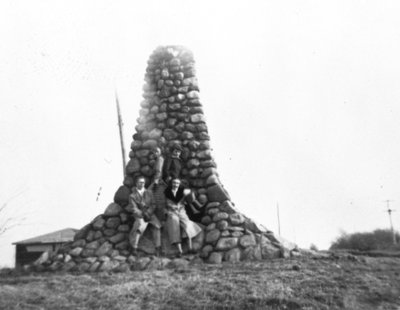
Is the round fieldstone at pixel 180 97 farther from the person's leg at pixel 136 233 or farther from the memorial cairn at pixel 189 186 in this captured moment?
the person's leg at pixel 136 233

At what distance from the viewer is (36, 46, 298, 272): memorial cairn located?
8.15 m

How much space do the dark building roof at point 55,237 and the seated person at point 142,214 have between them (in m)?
11.6

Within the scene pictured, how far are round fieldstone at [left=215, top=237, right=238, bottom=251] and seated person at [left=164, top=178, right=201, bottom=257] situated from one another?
54 centimetres

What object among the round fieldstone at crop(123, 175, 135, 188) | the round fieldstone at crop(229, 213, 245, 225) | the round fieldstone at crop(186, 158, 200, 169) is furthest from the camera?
the round fieldstone at crop(123, 175, 135, 188)

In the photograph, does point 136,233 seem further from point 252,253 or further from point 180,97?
point 180,97

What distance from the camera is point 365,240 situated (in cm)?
2530

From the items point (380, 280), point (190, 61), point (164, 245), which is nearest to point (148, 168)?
point (164, 245)

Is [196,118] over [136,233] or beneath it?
over

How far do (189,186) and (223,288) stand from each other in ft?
11.6

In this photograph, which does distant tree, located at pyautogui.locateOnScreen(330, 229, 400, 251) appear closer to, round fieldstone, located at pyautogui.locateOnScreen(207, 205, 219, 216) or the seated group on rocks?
round fieldstone, located at pyautogui.locateOnScreen(207, 205, 219, 216)

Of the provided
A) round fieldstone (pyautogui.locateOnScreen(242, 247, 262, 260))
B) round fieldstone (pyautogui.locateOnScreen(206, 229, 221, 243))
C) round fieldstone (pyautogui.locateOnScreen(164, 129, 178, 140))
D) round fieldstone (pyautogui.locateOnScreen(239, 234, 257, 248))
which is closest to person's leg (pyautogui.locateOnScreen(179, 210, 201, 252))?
round fieldstone (pyautogui.locateOnScreen(206, 229, 221, 243))

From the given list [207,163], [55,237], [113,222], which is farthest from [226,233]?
[55,237]

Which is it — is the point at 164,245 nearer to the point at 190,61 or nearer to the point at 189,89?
the point at 189,89

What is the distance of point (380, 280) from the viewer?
6477 millimetres
